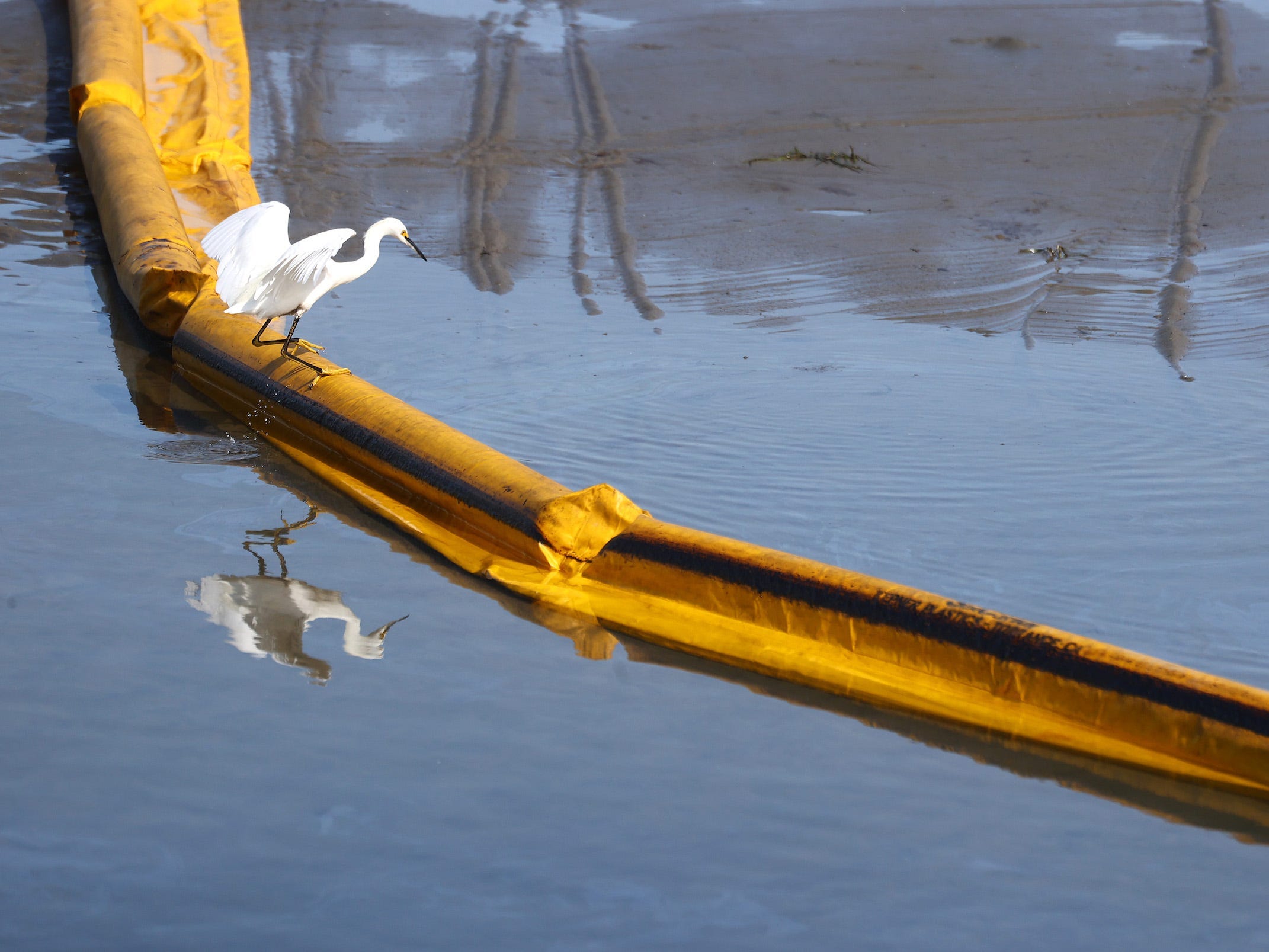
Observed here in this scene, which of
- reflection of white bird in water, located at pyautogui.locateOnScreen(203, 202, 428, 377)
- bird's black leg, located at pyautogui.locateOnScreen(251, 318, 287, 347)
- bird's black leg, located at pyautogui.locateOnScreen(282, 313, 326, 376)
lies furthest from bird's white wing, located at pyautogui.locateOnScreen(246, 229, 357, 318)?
bird's black leg, located at pyautogui.locateOnScreen(251, 318, 287, 347)

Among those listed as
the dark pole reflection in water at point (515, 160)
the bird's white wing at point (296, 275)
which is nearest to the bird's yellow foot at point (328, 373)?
the bird's white wing at point (296, 275)

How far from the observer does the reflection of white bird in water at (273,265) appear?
4281 mm

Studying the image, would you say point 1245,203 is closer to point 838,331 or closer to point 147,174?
point 838,331

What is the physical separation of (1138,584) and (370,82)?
7.35 m

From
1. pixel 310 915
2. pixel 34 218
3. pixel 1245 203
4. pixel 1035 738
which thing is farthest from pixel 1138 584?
pixel 34 218

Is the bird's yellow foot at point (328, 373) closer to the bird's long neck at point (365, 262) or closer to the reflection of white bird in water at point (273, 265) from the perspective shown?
the reflection of white bird in water at point (273, 265)

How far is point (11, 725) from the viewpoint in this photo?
2736 millimetres

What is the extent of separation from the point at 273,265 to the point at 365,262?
12.3 inches

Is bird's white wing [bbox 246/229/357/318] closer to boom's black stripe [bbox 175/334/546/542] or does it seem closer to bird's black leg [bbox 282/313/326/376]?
bird's black leg [bbox 282/313/326/376]

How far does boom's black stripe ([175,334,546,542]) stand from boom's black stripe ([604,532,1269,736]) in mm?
385

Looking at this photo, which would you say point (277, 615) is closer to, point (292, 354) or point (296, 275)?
point (296, 275)

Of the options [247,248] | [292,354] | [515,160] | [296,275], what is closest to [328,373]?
[292,354]

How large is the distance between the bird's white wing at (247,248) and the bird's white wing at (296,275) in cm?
4

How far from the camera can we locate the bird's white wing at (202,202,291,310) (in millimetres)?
4371
